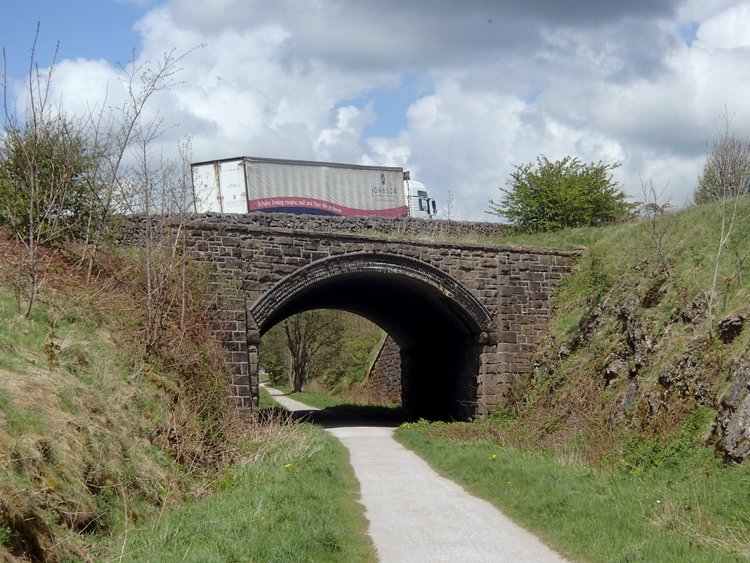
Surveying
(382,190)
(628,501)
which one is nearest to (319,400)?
(382,190)

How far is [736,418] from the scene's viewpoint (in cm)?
987

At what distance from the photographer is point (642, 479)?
32.9 feet

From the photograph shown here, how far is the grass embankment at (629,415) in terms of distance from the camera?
775cm

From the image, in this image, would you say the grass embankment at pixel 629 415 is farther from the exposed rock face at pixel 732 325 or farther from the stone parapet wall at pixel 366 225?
the stone parapet wall at pixel 366 225

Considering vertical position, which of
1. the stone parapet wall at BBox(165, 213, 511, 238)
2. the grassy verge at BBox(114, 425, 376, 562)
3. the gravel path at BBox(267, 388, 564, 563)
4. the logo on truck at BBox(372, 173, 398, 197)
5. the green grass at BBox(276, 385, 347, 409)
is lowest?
the green grass at BBox(276, 385, 347, 409)

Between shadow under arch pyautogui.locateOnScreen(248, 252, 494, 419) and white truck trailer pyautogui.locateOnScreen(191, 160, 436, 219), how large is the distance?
12.7ft

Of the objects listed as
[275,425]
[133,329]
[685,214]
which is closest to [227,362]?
[275,425]

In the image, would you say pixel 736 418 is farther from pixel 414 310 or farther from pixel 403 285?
pixel 414 310

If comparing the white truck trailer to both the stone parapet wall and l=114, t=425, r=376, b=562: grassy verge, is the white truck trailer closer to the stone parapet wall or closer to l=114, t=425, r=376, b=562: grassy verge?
the stone parapet wall

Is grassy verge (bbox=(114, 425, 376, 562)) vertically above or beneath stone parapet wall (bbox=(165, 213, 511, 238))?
beneath

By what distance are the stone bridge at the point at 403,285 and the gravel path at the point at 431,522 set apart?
5.39 metres

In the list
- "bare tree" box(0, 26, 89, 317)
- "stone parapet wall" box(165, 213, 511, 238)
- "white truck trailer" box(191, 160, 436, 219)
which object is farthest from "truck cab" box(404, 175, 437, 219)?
"bare tree" box(0, 26, 89, 317)

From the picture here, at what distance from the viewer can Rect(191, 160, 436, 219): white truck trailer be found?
86.0ft

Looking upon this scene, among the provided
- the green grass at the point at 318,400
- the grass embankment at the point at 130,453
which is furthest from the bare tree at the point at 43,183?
the green grass at the point at 318,400
